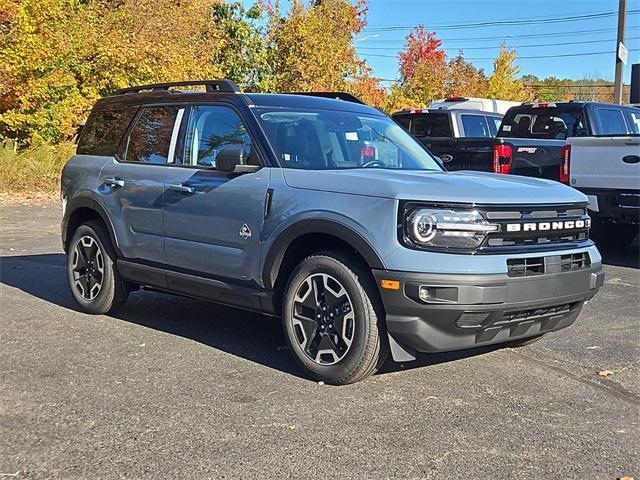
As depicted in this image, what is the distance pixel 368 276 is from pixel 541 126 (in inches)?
325

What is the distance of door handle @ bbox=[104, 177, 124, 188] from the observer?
595 centimetres

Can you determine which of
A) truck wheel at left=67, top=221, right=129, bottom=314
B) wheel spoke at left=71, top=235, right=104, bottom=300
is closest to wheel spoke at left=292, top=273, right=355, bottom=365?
truck wheel at left=67, top=221, right=129, bottom=314

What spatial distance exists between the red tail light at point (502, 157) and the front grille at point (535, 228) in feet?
18.2

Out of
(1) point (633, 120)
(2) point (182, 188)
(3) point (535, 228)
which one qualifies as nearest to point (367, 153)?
(2) point (182, 188)

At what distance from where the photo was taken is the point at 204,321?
616 centimetres

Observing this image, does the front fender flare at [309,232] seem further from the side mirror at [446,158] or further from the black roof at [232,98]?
the side mirror at [446,158]

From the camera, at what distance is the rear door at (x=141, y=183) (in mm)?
5602

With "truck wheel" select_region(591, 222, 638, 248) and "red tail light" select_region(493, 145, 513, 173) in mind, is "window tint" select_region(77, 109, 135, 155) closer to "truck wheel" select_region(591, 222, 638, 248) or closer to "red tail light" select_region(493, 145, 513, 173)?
"red tail light" select_region(493, 145, 513, 173)

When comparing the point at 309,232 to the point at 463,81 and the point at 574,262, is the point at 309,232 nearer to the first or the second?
the point at 574,262

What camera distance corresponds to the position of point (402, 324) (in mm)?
4070

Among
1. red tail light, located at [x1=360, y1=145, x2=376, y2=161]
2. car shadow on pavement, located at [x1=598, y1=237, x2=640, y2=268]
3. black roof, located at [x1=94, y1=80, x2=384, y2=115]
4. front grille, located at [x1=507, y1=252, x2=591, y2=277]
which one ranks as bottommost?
car shadow on pavement, located at [x1=598, y1=237, x2=640, y2=268]

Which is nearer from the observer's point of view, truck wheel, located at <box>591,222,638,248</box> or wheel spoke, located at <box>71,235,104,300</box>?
wheel spoke, located at <box>71,235,104,300</box>

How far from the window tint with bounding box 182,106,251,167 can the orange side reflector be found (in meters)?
1.49

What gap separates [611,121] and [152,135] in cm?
816
